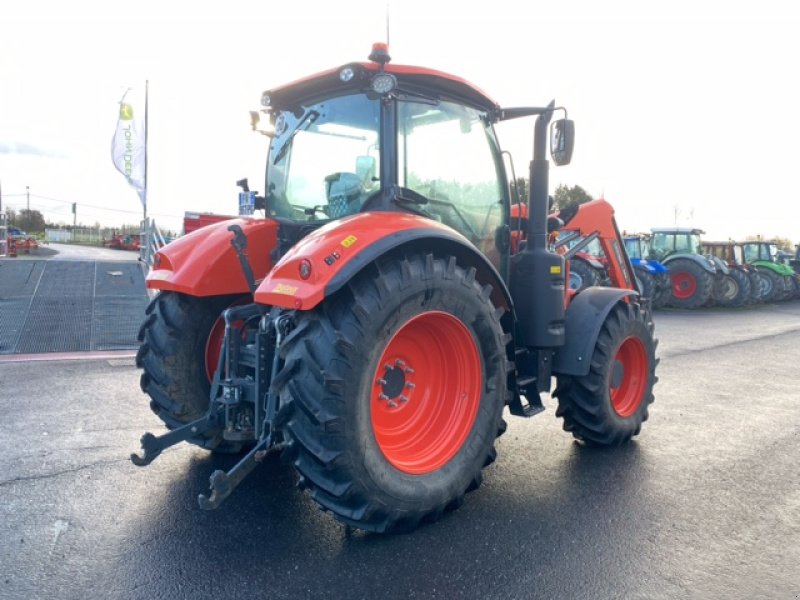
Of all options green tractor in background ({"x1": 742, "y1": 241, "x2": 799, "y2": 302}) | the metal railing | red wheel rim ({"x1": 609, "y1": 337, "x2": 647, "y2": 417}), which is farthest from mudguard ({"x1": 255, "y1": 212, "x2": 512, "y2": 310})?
green tractor in background ({"x1": 742, "y1": 241, "x2": 799, "y2": 302})

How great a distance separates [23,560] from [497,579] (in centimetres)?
213

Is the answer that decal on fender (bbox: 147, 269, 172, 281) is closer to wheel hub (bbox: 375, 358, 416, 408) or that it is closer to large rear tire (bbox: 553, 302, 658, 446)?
wheel hub (bbox: 375, 358, 416, 408)

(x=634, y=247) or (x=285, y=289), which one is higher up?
(x=634, y=247)

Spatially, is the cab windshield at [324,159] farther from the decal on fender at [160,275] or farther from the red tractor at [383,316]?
the decal on fender at [160,275]

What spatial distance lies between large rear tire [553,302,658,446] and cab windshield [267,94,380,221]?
6.54 feet

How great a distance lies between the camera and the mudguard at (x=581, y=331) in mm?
4254

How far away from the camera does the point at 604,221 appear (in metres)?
5.32

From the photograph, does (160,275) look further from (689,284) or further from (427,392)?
(689,284)

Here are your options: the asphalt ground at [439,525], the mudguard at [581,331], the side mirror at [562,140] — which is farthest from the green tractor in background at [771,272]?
the side mirror at [562,140]

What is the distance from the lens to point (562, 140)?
13.2 ft

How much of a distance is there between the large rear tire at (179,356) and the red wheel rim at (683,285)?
17137 millimetres

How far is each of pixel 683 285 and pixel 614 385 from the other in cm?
1543

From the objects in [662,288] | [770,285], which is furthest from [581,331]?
[770,285]

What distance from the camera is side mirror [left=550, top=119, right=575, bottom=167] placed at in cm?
399
